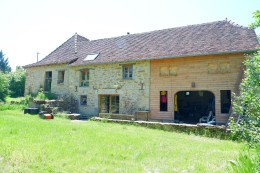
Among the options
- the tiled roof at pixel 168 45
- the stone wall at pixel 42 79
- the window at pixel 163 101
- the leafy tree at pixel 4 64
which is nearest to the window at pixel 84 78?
the tiled roof at pixel 168 45

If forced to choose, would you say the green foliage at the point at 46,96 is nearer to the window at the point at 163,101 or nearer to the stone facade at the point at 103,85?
the stone facade at the point at 103,85

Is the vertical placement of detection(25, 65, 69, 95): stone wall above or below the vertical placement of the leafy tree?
below

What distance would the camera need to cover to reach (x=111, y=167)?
4.67 m

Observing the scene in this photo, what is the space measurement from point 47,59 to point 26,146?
16.8 metres

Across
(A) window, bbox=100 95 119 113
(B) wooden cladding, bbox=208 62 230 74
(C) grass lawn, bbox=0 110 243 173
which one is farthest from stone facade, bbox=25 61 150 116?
(C) grass lawn, bbox=0 110 243 173

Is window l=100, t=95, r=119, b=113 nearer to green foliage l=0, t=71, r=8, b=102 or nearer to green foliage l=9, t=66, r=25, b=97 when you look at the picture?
green foliage l=0, t=71, r=8, b=102

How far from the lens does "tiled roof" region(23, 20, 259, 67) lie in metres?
13.4

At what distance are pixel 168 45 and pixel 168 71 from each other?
7.77ft

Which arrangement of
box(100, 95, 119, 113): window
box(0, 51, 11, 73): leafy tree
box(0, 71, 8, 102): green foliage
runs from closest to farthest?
box(100, 95, 119, 113): window < box(0, 71, 8, 102): green foliage < box(0, 51, 11, 73): leafy tree

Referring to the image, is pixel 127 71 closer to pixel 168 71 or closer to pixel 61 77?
pixel 168 71

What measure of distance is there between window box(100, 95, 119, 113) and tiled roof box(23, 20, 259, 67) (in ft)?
9.13

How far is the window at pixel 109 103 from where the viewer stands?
16.9 meters

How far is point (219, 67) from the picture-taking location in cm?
1320

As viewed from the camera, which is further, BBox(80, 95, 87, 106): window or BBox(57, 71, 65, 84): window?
BBox(57, 71, 65, 84): window
